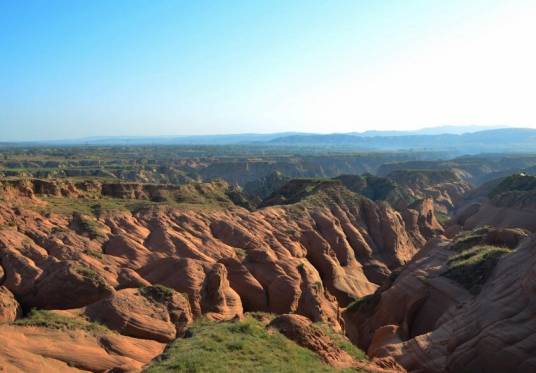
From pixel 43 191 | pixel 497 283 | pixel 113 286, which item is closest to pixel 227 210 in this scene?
pixel 43 191

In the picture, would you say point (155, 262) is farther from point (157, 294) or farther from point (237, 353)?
point (237, 353)

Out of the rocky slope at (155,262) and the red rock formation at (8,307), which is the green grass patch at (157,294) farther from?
the red rock formation at (8,307)

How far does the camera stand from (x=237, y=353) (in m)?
20.2

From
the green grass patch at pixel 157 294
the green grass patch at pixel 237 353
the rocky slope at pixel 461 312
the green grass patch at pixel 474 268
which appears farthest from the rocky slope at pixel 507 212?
the green grass patch at pixel 237 353

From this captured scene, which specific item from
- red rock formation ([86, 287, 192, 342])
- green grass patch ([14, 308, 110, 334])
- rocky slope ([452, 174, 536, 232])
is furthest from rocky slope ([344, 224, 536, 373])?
rocky slope ([452, 174, 536, 232])

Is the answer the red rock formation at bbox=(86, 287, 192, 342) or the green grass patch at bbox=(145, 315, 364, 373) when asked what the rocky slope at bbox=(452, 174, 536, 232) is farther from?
the green grass patch at bbox=(145, 315, 364, 373)

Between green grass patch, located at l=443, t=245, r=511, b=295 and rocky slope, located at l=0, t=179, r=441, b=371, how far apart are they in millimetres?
9478

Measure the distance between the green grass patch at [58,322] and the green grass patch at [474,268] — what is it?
2253cm

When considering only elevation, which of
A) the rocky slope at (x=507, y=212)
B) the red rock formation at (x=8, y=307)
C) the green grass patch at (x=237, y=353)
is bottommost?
the rocky slope at (x=507, y=212)

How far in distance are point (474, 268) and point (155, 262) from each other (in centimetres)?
2473

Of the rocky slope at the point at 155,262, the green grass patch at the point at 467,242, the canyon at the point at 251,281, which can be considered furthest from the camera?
the green grass patch at the point at 467,242

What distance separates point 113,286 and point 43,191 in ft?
97.4

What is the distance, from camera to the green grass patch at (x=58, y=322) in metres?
24.2

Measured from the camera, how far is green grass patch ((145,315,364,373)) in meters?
18.5
